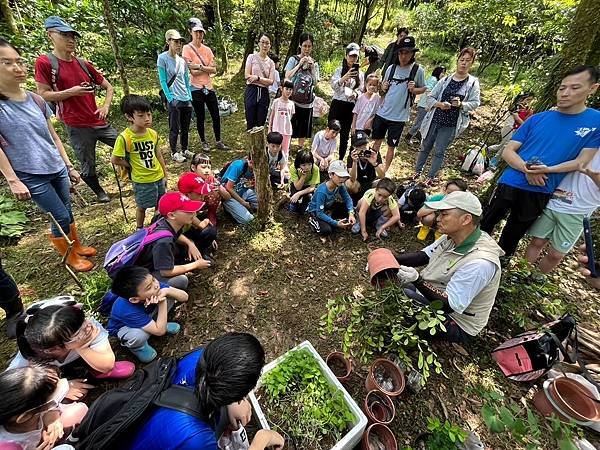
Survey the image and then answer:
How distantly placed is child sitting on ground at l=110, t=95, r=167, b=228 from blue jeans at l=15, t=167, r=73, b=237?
626 millimetres

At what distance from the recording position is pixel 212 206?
180 inches

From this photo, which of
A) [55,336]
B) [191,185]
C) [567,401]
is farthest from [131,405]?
[567,401]

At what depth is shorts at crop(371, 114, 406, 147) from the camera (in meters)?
5.73

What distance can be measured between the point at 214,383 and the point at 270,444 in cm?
95

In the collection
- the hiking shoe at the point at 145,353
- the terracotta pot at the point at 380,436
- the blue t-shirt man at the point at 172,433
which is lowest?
the hiking shoe at the point at 145,353

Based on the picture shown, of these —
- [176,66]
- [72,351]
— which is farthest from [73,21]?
[72,351]

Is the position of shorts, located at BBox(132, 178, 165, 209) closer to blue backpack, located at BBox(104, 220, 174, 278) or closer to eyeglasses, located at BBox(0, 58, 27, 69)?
blue backpack, located at BBox(104, 220, 174, 278)

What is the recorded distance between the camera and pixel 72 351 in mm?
2500

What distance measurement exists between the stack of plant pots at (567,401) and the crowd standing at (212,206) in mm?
828

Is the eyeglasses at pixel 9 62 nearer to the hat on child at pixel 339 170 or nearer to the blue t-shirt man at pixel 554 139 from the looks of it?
the hat on child at pixel 339 170

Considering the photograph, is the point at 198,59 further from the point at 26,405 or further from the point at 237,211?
the point at 26,405

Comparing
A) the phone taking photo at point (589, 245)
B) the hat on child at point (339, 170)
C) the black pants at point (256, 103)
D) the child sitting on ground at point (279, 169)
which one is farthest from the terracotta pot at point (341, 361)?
the black pants at point (256, 103)

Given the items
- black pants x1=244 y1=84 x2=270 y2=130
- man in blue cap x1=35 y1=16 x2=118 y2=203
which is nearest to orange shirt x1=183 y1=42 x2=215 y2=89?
black pants x1=244 y1=84 x2=270 y2=130

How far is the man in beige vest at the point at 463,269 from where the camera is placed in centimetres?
257
